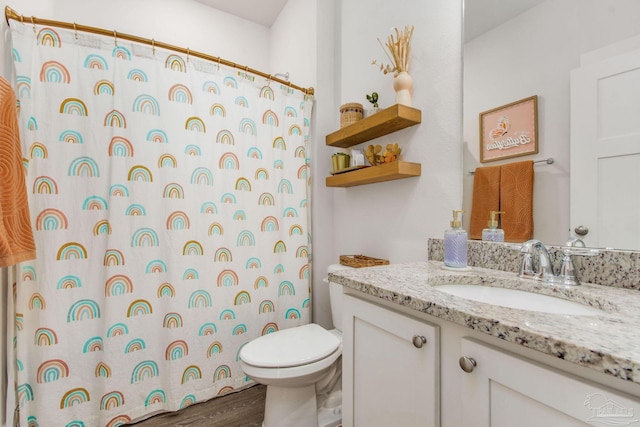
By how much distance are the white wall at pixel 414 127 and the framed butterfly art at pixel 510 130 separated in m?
0.12

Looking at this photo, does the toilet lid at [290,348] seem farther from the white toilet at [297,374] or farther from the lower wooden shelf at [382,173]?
the lower wooden shelf at [382,173]

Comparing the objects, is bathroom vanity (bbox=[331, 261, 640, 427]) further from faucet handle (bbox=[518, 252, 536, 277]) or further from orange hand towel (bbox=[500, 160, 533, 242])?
orange hand towel (bbox=[500, 160, 533, 242])

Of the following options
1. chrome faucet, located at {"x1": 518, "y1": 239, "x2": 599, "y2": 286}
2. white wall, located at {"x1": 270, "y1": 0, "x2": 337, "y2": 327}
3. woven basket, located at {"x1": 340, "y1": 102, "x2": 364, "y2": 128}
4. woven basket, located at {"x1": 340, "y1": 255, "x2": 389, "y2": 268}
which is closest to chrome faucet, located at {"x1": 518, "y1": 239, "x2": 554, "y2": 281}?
chrome faucet, located at {"x1": 518, "y1": 239, "x2": 599, "y2": 286}

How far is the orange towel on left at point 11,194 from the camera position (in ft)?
3.36

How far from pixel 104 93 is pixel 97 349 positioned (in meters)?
1.25

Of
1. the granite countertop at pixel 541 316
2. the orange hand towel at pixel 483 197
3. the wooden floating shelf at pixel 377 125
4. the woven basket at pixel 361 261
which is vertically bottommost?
the woven basket at pixel 361 261

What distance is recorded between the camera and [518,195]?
994 millimetres

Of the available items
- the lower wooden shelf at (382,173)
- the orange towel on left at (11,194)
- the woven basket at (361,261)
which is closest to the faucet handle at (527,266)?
the lower wooden shelf at (382,173)

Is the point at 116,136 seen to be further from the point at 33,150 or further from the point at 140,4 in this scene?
the point at 140,4

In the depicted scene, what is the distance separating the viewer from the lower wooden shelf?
1311 millimetres

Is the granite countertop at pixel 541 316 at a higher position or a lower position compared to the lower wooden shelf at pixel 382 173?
lower

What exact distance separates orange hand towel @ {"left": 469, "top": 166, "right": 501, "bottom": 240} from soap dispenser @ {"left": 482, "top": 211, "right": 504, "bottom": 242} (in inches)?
0.6

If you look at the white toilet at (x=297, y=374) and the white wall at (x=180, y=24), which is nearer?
the white toilet at (x=297, y=374)

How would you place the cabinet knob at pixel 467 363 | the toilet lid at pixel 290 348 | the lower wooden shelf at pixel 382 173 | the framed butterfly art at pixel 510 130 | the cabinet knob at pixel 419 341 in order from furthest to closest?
the lower wooden shelf at pixel 382 173 → the toilet lid at pixel 290 348 → the framed butterfly art at pixel 510 130 → the cabinet knob at pixel 419 341 → the cabinet knob at pixel 467 363
